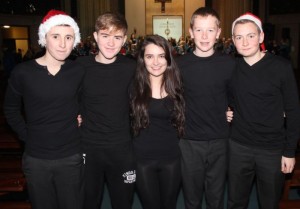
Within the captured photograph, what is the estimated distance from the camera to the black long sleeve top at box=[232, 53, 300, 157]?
2.61 meters

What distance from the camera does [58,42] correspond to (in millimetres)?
2381

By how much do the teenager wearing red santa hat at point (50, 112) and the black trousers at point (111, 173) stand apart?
0.55 feet

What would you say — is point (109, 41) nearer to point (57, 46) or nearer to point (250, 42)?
point (57, 46)

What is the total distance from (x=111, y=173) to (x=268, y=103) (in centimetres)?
137

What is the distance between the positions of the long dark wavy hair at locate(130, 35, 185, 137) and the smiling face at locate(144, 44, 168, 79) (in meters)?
0.03

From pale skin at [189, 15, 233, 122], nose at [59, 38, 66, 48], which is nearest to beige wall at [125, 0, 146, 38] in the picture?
pale skin at [189, 15, 233, 122]

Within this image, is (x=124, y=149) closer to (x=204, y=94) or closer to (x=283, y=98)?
(x=204, y=94)

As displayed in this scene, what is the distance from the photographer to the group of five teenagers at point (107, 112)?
102 inches

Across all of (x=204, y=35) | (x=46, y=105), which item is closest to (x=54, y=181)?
(x=46, y=105)

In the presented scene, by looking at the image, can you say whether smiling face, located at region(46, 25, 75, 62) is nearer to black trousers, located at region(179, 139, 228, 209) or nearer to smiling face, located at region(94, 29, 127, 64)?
smiling face, located at region(94, 29, 127, 64)

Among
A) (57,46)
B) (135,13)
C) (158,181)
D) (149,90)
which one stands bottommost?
(158,181)

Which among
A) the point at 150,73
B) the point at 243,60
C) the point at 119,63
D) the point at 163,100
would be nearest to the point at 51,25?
the point at 119,63

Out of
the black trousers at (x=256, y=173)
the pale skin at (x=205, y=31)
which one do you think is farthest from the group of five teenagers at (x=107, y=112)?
the black trousers at (x=256, y=173)

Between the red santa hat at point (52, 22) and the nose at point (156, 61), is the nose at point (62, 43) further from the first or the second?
the nose at point (156, 61)
